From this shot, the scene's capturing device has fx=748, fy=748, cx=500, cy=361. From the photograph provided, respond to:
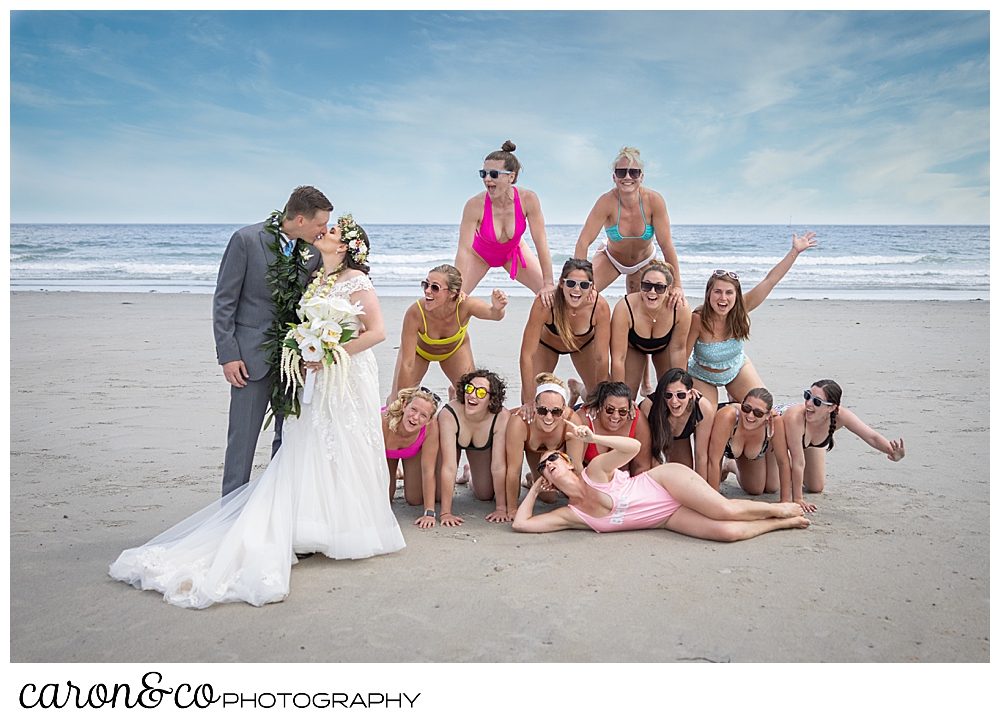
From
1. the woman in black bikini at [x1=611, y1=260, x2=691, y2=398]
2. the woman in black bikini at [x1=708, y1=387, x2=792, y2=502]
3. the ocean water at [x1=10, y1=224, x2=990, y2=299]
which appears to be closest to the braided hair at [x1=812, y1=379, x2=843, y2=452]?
the woman in black bikini at [x1=708, y1=387, x2=792, y2=502]

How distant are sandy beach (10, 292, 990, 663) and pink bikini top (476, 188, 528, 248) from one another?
7.93 ft

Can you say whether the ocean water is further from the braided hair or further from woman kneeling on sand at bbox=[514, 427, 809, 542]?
woman kneeling on sand at bbox=[514, 427, 809, 542]

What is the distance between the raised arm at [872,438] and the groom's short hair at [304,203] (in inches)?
164

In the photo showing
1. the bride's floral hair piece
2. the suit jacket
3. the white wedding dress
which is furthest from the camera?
the bride's floral hair piece

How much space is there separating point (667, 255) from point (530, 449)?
2.37m

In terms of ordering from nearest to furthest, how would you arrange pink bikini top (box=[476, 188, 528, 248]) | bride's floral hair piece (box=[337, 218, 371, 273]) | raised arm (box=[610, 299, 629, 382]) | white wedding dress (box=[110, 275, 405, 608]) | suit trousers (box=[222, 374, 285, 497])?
1. white wedding dress (box=[110, 275, 405, 608])
2. suit trousers (box=[222, 374, 285, 497])
3. bride's floral hair piece (box=[337, 218, 371, 273])
4. raised arm (box=[610, 299, 629, 382])
5. pink bikini top (box=[476, 188, 528, 248])

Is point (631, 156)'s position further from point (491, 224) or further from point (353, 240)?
point (353, 240)

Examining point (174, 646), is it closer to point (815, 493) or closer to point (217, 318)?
point (217, 318)

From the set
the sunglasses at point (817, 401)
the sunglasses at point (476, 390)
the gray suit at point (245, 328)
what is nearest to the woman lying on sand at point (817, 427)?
the sunglasses at point (817, 401)

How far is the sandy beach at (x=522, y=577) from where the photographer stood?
3.74m

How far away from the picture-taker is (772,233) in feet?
147

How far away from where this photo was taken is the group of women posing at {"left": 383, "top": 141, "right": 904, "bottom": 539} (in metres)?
5.57

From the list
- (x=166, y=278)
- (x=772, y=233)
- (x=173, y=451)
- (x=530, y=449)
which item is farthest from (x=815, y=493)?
(x=772, y=233)

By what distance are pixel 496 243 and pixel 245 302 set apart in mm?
2884
